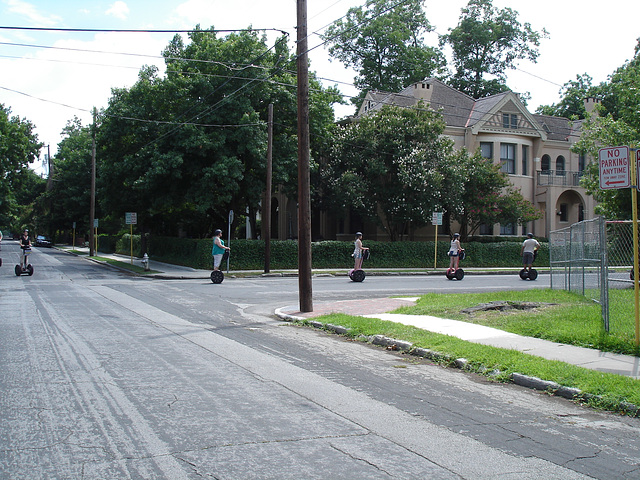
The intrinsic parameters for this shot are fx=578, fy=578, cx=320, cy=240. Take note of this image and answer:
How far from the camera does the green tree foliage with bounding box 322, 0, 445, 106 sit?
5172 centimetres

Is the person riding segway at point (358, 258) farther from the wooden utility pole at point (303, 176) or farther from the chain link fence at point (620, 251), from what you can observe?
the chain link fence at point (620, 251)

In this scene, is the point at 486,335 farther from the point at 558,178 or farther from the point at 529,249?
the point at 558,178

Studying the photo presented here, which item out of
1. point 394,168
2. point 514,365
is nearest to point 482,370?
point 514,365

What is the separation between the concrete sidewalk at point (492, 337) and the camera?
7.88m

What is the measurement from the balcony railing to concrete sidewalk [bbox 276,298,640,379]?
28354mm

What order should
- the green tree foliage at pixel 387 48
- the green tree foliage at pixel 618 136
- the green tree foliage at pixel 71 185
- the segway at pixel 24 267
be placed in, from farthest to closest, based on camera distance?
the green tree foliage at pixel 71 185, the green tree foliage at pixel 387 48, the segway at pixel 24 267, the green tree foliage at pixel 618 136

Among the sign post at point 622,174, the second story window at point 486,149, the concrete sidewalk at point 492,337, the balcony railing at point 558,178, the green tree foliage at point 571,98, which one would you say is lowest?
the concrete sidewalk at point 492,337

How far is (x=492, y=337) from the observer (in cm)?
985

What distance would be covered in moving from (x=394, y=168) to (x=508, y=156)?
10687mm

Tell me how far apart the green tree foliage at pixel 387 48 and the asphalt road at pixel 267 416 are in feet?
152

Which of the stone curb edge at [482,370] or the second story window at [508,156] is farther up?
the second story window at [508,156]

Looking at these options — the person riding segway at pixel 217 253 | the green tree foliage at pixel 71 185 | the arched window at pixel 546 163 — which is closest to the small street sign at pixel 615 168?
the person riding segway at pixel 217 253

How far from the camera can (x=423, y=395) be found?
6.60 metres

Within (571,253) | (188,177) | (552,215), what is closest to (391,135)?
(188,177)
